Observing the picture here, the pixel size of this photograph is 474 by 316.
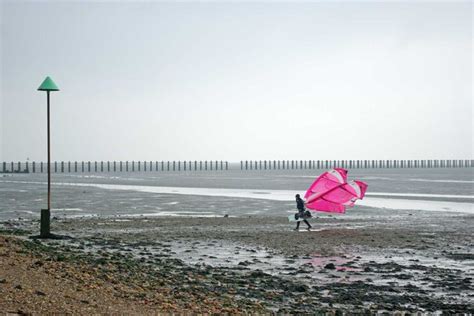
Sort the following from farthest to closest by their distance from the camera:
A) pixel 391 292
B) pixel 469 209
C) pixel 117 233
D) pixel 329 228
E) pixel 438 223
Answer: pixel 469 209
pixel 438 223
pixel 329 228
pixel 117 233
pixel 391 292

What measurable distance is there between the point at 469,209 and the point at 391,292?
64.8 ft

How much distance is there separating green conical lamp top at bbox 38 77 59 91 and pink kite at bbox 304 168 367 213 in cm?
1067

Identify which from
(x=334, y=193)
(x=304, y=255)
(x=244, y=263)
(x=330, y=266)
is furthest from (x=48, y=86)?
(x=334, y=193)

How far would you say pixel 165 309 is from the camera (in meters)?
8.86

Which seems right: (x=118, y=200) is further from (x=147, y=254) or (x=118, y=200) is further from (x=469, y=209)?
(x=147, y=254)

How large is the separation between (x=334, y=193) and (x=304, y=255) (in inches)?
350

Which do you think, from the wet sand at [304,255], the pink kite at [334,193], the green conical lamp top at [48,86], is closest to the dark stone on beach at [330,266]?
the wet sand at [304,255]

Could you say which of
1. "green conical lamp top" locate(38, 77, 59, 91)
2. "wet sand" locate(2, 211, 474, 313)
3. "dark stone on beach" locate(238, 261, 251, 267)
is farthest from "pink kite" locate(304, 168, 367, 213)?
"green conical lamp top" locate(38, 77, 59, 91)

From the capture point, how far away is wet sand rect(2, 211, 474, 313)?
1038cm

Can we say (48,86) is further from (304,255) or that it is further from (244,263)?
(304,255)

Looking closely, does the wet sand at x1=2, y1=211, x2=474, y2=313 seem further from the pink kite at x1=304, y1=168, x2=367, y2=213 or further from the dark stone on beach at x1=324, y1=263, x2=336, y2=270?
the pink kite at x1=304, y1=168, x2=367, y2=213

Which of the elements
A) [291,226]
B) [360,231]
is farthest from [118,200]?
[360,231]

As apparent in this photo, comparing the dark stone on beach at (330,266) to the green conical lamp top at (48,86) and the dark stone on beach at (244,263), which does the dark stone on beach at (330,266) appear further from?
the green conical lamp top at (48,86)

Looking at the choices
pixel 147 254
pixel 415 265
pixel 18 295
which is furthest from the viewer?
pixel 147 254
